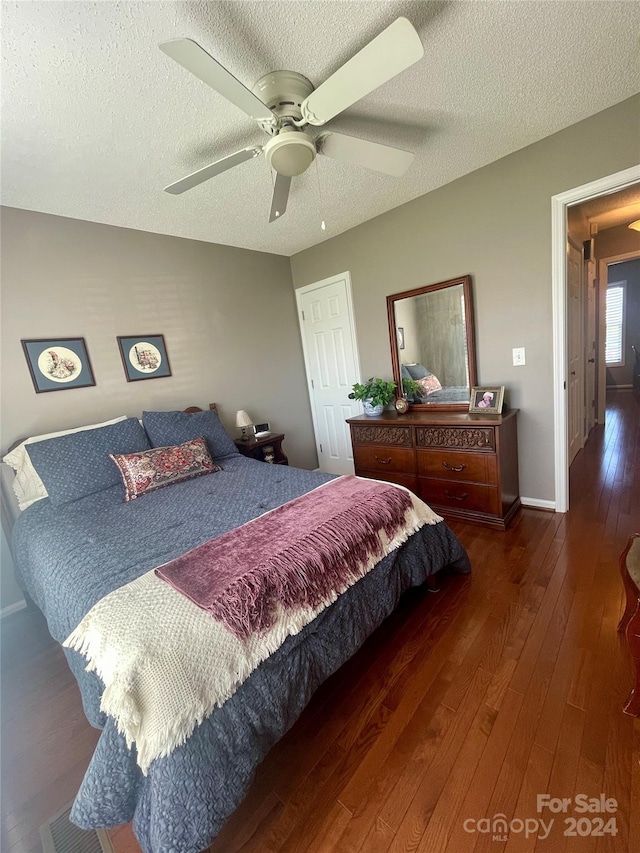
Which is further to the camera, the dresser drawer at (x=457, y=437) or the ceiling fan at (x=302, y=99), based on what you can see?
the dresser drawer at (x=457, y=437)

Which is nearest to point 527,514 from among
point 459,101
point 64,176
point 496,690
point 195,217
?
point 496,690

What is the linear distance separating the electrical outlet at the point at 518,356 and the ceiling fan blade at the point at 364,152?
147 centimetres

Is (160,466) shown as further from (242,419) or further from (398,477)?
(398,477)

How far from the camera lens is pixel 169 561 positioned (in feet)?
4.33

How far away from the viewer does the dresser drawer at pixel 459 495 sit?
2.41 meters

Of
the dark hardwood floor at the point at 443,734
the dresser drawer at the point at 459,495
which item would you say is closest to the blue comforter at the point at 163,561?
the dark hardwood floor at the point at 443,734

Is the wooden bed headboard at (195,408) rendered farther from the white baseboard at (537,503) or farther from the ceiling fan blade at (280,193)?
the white baseboard at (537,503)

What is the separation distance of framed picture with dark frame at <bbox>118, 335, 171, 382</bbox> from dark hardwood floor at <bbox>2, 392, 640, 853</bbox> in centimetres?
182

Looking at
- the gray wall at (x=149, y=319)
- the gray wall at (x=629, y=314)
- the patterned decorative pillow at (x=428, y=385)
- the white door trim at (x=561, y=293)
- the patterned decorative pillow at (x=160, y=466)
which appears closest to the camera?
the white door trim at (x=561, y=293)

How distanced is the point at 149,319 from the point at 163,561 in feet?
7.10

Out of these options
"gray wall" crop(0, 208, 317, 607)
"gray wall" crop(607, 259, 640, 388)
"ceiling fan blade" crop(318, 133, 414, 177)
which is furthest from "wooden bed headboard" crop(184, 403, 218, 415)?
"gray wall" crop(607, 259, 640, 388)

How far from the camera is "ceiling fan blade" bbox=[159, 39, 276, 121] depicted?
3.24 ft

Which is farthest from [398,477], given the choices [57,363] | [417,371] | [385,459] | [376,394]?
[57,363]

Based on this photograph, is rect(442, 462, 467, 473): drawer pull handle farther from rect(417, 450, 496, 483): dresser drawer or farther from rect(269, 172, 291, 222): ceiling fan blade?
rect(269, 172, 291, 222): ceiling fan blade
